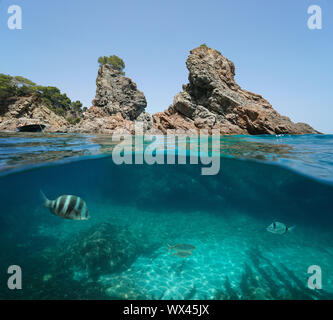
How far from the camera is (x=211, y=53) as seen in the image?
84.3ft

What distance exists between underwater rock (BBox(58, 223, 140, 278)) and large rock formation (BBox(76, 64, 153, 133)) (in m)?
25.2

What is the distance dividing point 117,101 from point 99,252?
37.0 meters

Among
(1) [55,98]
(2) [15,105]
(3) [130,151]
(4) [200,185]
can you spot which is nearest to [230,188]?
(4) [200,185]

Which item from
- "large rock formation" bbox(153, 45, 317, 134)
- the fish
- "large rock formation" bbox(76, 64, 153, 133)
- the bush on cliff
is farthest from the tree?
the fish

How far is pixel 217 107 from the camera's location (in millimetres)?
22875

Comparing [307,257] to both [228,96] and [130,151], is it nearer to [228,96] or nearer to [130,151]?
[130,151]

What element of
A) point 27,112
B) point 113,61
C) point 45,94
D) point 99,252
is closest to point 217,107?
point 99,252

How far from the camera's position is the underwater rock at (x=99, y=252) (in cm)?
629

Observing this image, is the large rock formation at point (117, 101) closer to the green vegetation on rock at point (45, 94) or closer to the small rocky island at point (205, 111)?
the small rocky island at point (205, 111)

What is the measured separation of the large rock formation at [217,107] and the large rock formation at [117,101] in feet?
38.0

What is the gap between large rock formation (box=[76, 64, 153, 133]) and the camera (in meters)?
34.8

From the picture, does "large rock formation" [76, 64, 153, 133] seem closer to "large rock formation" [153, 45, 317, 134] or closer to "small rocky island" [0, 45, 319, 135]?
"small rocky island" [0, 45, 319, 135]
